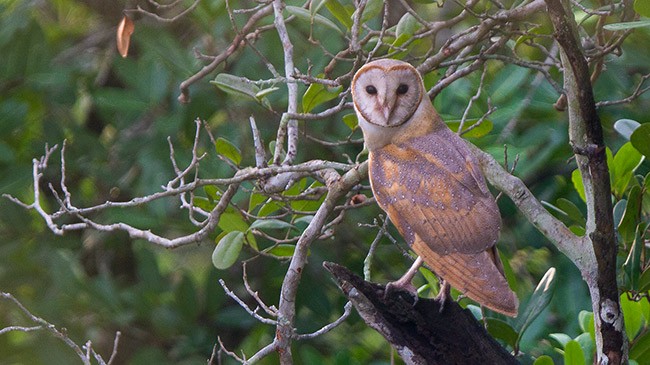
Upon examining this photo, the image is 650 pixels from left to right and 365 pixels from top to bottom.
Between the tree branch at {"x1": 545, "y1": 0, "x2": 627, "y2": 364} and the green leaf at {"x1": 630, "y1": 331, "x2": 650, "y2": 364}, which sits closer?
the tree branch at {"x1": 545, "y1": 0, "x2": 627, "y2": 364}

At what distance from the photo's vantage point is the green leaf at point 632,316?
306 cm

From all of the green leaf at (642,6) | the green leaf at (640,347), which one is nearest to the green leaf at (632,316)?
the green leaf at (640,347)

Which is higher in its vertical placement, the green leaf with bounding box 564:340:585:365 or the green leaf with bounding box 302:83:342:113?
the green leaf with bounding box 302:83:342:113

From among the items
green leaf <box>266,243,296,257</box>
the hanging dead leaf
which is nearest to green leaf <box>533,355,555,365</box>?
green leaf <box>266,243,296,257</box>

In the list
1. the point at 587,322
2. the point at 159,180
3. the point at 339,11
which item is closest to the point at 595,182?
the point at 587,322

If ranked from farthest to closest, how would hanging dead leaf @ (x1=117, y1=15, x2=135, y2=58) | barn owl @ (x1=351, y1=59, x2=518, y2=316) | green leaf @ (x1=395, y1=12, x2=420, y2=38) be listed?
1. hanging dead leaf @ (x1=117, y1=15, x2=135, y2=58)
2. green leaf @ (x1=395, y1=12, x2=420, y2=38)
3. barn owl @ (x1=351, y1=59, x2=518, y2=316)

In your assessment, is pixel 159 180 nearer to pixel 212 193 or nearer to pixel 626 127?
pixel 212 193

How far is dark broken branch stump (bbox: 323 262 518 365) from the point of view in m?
2.67

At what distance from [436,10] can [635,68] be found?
1.37m

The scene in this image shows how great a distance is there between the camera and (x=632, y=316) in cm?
306

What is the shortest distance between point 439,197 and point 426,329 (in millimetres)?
436

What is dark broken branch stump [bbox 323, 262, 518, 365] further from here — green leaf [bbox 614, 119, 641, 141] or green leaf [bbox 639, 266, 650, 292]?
green leaf [bbox 614, 119, 641, 141]

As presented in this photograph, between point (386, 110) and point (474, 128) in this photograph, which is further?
point (474, 128)

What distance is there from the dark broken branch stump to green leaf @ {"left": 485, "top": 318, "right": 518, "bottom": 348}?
299 millimetres
